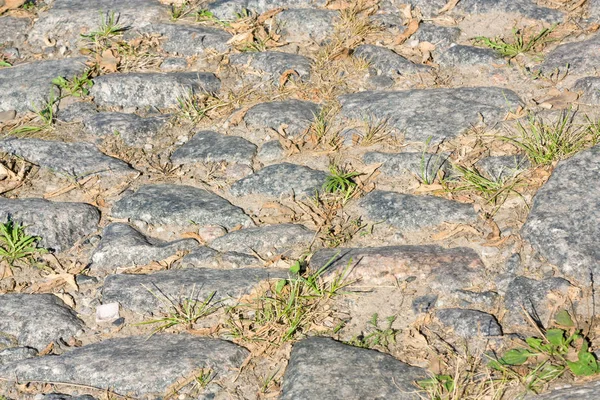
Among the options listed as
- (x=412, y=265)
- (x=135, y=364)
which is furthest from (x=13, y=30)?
(x=412, y=265)

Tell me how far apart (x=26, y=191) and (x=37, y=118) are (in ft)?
2.17

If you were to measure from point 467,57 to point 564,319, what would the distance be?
1989mm

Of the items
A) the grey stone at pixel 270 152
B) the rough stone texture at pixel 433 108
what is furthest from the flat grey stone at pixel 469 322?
the grey stone at pixel 270 152

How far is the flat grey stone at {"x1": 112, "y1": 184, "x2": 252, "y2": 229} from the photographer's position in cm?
356

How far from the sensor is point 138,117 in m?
4.24

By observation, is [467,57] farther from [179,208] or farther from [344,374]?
[344,374]

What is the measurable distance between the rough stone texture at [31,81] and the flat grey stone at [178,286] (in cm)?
159

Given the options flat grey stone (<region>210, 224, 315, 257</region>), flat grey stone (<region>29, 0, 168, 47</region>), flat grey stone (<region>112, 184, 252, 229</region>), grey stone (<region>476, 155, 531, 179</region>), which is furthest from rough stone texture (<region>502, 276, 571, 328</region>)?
flat grey stone (<region>29, 0, 168, 47</region>)

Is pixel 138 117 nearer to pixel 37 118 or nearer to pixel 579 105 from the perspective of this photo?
pixel 37 118

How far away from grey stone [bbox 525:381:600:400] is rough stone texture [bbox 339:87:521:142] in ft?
5.19

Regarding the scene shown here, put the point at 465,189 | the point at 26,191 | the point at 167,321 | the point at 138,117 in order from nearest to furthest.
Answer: the point at 167,321, the point at 465,189, the point at 26,191, the point at 138,117

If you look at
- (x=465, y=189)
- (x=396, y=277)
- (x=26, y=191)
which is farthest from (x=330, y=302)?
(x=26, y=191)

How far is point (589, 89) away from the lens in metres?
3.89

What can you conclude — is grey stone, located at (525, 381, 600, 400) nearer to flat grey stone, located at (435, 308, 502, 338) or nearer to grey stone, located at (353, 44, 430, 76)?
flat grey stone, located at (435, 308, 502, 338)
